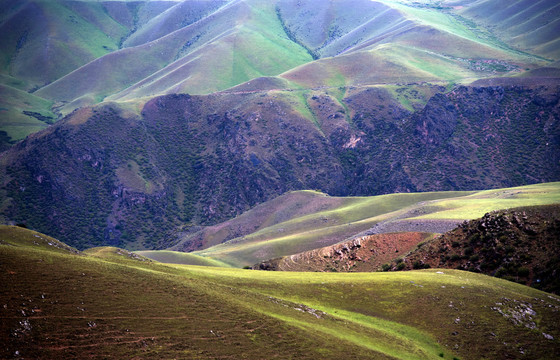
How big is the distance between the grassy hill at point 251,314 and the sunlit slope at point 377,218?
101 ft

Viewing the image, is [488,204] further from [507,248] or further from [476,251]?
[507,248]

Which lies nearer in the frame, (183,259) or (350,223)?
(183,259)

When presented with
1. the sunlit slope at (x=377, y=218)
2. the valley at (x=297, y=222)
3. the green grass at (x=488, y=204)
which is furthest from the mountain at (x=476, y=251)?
the green grass at (x=488, y=204)

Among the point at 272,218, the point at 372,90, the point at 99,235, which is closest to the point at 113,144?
the point at 99,235

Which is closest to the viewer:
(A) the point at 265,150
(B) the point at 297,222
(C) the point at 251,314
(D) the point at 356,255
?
(C) the point at 251,314

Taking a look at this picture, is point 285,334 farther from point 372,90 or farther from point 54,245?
point 372,90


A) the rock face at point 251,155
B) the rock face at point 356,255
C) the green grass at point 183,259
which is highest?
the rock face at point 251,155

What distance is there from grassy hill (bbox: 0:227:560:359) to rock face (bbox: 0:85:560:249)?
108m

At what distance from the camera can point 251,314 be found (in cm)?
2506

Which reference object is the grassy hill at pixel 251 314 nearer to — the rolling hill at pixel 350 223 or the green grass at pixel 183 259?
the rolling hill at pixel 350 223

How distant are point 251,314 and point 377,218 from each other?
6533cm

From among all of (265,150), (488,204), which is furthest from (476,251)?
(265,150)

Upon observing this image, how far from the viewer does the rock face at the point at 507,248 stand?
139 ft

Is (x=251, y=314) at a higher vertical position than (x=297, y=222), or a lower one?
lower
